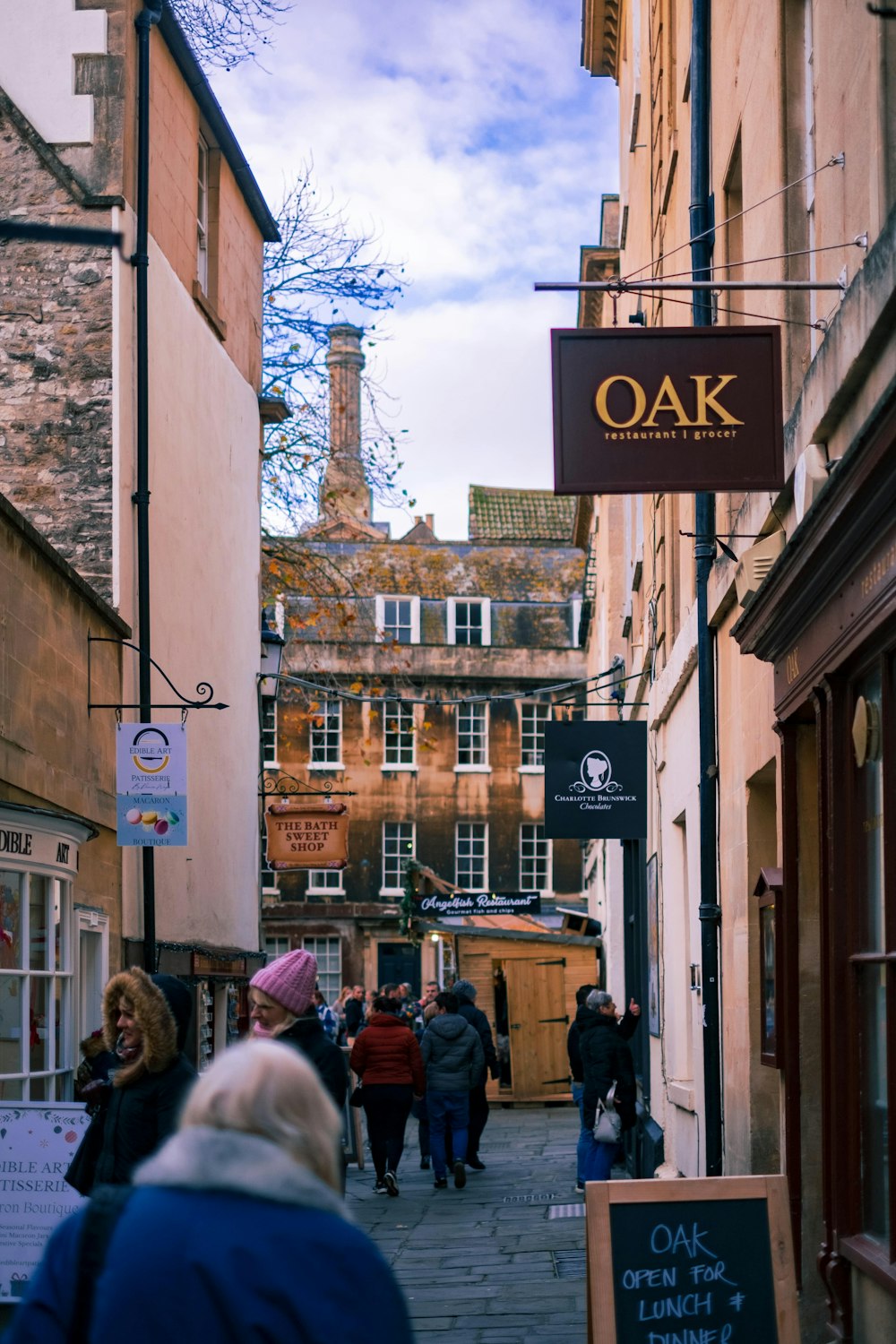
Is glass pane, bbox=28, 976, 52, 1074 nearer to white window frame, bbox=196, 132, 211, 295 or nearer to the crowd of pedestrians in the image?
the crowd of pedestrians

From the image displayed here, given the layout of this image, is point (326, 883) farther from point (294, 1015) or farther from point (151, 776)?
point (294, 1015)

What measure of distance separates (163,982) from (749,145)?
558cm

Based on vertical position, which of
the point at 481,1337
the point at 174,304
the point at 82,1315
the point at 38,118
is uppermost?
the point at 38,118

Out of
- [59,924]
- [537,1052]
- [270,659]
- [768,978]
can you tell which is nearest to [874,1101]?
[768,978]

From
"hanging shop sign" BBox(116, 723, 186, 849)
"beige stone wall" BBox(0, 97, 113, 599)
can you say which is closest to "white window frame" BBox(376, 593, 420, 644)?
"beige stone wall" BBox(0, 97, 113, 599)

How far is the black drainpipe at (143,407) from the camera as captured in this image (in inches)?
577

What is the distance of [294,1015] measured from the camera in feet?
22.4

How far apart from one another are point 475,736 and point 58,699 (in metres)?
38.0

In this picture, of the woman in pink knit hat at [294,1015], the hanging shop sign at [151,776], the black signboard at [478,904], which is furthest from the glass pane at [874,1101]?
the black signboard at [478,904]

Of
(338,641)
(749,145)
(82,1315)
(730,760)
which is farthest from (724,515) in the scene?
(338,641)

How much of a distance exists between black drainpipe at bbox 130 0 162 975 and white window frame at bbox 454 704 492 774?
113ft

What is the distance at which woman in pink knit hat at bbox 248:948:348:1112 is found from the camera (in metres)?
6.75

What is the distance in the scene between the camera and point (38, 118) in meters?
15.6

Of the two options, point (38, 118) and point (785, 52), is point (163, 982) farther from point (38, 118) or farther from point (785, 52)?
point (38, 118)
